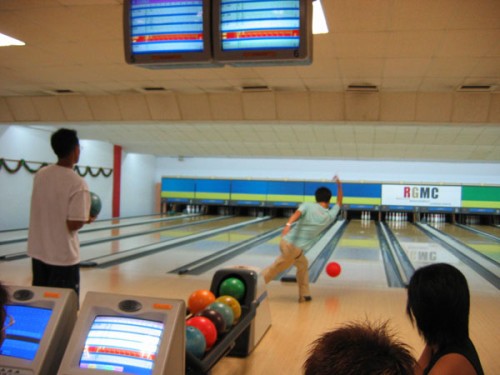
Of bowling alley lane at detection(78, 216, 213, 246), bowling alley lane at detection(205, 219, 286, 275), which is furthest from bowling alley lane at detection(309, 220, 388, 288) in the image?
bowling alley lane at detection(78, 216, 213, 246)

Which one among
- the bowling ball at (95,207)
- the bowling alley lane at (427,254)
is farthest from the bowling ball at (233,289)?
the bowling alley lane at (427,254)

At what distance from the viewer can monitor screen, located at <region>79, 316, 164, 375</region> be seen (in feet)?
5.83

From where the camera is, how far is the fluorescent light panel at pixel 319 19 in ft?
10.8

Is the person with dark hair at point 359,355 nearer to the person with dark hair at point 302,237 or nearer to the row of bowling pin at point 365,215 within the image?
the person with dark hair at point 302,237

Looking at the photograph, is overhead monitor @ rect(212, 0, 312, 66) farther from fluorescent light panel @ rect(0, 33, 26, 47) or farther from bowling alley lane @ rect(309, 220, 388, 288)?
bowling alley lane @ rect(309, 220, 388, 288)

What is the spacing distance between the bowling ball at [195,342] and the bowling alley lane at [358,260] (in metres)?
3.71

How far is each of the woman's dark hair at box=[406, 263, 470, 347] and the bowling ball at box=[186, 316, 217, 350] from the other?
1.45 m

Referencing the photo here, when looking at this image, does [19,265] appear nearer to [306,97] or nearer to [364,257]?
[306,97]

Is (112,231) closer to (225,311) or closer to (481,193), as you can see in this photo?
(225,311)

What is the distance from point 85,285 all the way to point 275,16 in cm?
392

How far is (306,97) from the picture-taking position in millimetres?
6062

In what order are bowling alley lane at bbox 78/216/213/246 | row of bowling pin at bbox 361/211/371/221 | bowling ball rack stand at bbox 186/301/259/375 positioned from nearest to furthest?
1. bowling ball rack stand at bbox 186/301/259/375
2. bowling alley lane at bbox 78/216/213/246
3. row of bowling pin at bbox 361/211/371/221

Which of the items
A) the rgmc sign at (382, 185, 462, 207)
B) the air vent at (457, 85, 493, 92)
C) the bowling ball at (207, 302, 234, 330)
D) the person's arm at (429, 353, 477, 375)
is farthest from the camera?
the rgmc sign at (382, 185, 462, 207)

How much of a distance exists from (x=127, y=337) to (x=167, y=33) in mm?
1663
